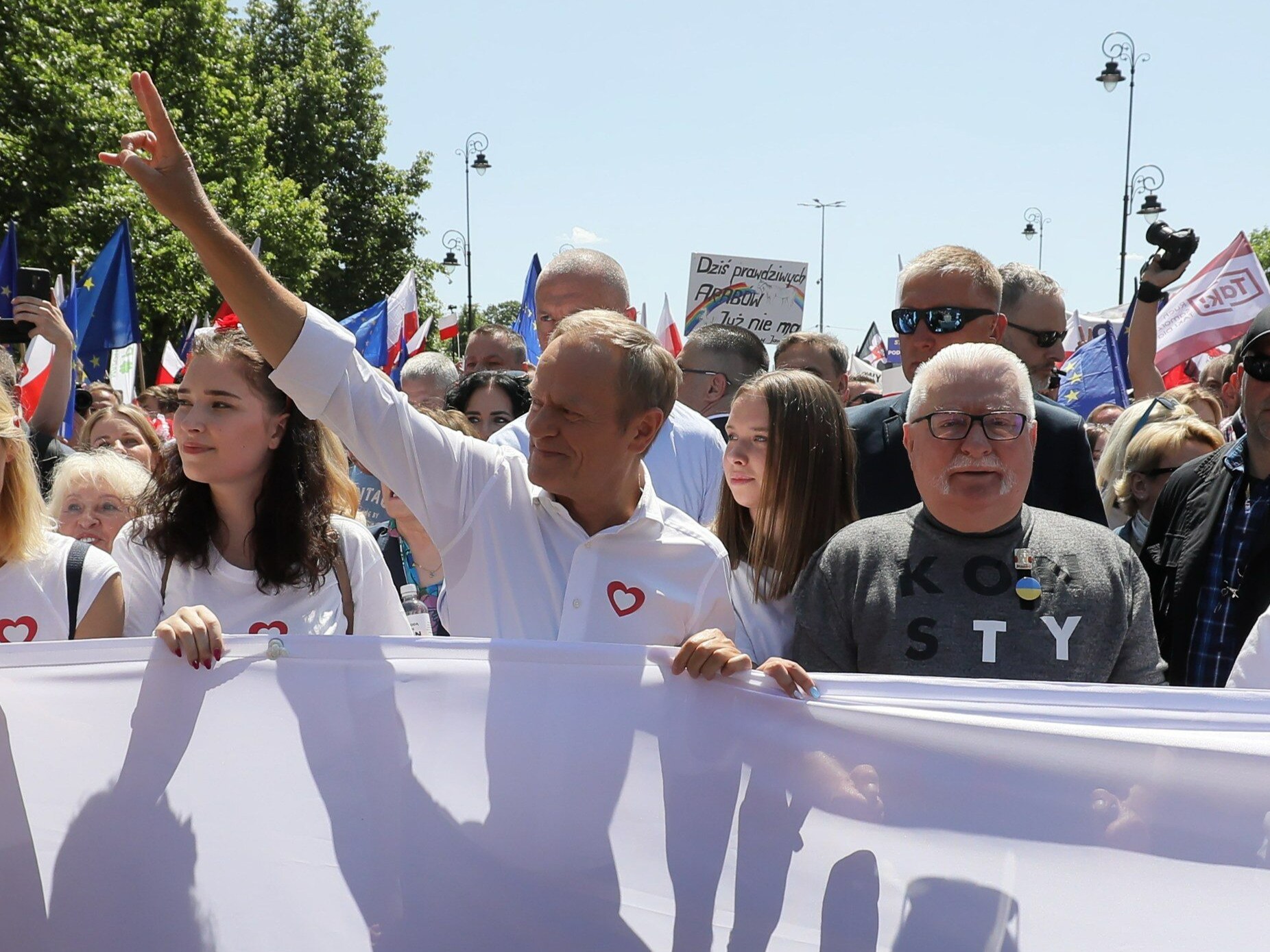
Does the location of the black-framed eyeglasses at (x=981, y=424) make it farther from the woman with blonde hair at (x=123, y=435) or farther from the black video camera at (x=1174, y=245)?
the woman with blonde hair at (x=123, y=435)

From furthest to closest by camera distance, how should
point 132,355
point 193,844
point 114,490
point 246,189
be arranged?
point 246,189 < point 132,355 < point 114,490 < point 193,844

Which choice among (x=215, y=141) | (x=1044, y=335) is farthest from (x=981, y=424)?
(x=215, y=141)

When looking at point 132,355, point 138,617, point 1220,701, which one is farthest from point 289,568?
point 132,355

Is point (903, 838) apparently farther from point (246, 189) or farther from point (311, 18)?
point (311, 18)

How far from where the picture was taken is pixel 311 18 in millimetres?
39906

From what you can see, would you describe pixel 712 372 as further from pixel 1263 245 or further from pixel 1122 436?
pixel 1263 245

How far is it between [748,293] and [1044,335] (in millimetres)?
5672

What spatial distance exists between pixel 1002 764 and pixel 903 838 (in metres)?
0.22

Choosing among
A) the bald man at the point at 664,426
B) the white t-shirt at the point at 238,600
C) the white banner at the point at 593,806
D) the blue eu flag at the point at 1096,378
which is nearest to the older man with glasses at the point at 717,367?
the bald man at the point at 664,426

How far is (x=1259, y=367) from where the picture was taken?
3.38 metres

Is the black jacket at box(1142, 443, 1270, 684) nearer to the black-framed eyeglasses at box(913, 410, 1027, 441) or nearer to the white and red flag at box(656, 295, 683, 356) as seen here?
the black-framed eyeglasses at box(913, 410, 1027, 441)

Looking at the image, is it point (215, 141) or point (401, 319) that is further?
point (215, 141)

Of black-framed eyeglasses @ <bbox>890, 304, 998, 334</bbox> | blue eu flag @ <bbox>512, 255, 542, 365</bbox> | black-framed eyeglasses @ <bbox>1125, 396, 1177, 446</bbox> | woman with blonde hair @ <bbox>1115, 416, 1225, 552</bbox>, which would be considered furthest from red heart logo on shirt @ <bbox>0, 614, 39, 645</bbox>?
blue eu flag @ <bbox>512, 255, 542, 365</bbox>

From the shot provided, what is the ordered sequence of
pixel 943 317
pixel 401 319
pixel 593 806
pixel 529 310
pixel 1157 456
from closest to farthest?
pixel 593 806
pixel 943 317
pixel 1157 456
pixel 529 310
pixel 401 319
